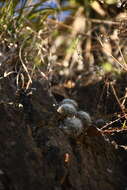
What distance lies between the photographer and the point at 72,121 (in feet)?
7.18

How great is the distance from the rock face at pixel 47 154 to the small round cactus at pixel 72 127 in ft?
0.11

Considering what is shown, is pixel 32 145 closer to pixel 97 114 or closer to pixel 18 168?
pixel 18 168

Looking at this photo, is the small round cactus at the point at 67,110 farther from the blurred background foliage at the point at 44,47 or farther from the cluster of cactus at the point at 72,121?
the blurred background foliage at the point at 44,47

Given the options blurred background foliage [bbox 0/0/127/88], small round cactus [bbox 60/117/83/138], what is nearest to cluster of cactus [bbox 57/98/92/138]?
small round cactus [bbox 60/117/83/138]

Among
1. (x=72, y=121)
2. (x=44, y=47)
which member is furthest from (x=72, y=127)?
(x=44, y=47)

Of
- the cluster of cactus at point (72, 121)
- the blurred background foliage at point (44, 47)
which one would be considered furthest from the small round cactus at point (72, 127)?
the blurred background foliage at point (44, 47)

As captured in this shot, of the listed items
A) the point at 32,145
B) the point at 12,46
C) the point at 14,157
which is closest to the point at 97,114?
the point at 12,46

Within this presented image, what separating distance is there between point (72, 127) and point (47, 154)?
32 cm

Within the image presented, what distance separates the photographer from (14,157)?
1.70 metres

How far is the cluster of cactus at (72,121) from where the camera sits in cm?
215

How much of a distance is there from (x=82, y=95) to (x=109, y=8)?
194 cm

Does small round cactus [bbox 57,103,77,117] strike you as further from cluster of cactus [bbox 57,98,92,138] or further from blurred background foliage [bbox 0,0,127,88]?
blurred background foliage [bbox 0,0,127,88]

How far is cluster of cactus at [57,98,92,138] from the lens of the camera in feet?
7.04

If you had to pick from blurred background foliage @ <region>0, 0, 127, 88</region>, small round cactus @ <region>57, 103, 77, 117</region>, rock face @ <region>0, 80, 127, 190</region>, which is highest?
blurred background foliage @ <region>0, 0, 127, 88</region>
